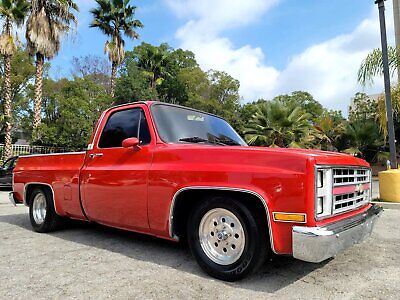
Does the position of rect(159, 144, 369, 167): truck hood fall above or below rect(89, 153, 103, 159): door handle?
below

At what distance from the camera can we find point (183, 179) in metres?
3.79

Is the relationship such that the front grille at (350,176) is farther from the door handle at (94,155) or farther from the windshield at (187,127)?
the door handle at (94,155)

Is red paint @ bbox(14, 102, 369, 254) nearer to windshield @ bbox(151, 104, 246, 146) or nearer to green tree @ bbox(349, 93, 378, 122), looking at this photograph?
windshield @ bbox(151, 104, 246, 146)

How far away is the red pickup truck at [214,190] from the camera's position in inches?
123

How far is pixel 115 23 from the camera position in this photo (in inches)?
1047

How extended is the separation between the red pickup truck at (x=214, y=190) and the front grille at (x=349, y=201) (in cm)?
1

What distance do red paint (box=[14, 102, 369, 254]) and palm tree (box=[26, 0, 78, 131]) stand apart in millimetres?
17125

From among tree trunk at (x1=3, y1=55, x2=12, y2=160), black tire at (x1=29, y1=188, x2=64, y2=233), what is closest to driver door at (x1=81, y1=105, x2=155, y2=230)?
black tire at (x1=29, y1=188, x2=64, y2=233)

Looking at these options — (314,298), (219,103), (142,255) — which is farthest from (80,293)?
(219,103)

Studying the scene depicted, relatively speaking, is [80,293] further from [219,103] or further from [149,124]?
[219,103]

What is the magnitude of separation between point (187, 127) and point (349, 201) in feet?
6.88

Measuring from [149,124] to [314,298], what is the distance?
265 centimetres

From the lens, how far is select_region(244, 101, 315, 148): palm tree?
1820 cm

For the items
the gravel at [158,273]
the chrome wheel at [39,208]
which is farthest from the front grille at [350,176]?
the chrome wheel at [39,208]
